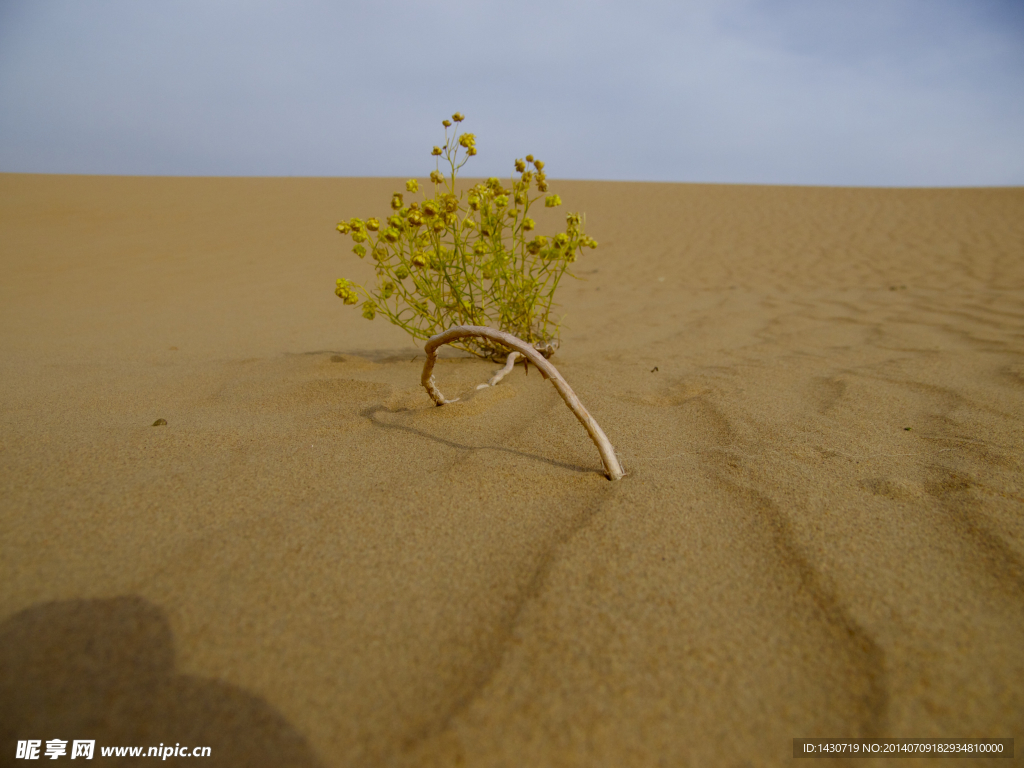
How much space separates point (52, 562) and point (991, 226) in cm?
1233

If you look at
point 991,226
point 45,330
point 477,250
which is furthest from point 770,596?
point 991,226

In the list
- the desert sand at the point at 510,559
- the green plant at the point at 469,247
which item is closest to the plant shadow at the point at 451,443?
the desert sand at the point at 510,559

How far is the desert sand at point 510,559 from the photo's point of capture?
727mm

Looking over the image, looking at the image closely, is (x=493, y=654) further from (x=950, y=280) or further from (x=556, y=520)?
(x=950, y=280)

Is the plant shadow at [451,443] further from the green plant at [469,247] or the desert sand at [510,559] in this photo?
the green plant at [469,247]

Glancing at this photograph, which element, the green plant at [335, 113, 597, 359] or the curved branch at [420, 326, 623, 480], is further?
the green plant at [335, 113, 597, 359]

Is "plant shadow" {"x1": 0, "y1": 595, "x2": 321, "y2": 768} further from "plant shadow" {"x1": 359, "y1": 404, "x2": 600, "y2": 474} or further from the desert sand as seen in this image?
"plant shadow" {"x1": 359, "y1": 404, "x2": 600, "y2": 474}

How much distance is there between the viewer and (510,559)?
3.29ft

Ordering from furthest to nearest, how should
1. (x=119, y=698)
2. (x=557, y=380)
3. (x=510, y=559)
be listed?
(x=557, y=380) → (x=510, y=559) → (x=119, y=698)

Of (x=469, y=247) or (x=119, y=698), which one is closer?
(x=119, y=698)

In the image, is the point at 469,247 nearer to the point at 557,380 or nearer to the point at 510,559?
the point at 557,380

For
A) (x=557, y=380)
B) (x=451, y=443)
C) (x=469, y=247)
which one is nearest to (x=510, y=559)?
(x=557, y=380)

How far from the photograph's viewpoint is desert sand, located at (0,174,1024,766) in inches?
28.6

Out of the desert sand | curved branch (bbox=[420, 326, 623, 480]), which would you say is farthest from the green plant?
curved branch (bbox=[420, 326, 623, 480])
